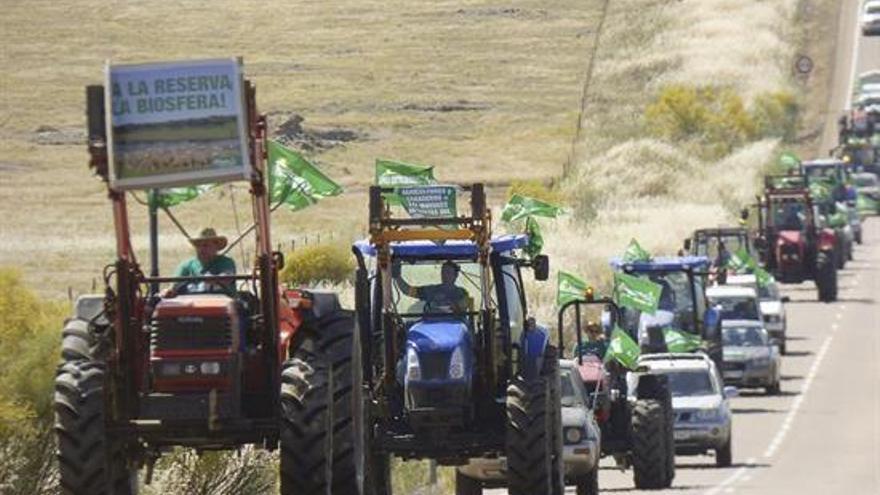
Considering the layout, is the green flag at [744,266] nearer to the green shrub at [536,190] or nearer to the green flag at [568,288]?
the green shrub at [536,190]

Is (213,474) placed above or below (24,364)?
below

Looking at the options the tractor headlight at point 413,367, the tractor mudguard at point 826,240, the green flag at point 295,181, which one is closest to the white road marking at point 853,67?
the tractor mudguard at point 826,240

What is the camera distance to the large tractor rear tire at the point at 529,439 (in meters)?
23.4

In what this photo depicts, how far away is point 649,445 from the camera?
32594 millimetres

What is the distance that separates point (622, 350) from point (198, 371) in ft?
56.1

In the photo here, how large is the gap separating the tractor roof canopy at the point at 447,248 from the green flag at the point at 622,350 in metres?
9.78

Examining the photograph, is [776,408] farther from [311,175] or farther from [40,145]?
[40,145]

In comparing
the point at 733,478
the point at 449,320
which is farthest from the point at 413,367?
the point at 733,478

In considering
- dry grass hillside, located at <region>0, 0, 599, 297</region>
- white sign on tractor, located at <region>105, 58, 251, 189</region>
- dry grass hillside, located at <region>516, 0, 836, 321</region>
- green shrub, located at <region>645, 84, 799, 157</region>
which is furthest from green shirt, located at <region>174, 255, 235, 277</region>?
green shrub, located at <region>645, 84, 799, 157</region>

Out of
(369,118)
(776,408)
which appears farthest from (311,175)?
(369,118)

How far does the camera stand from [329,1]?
116m

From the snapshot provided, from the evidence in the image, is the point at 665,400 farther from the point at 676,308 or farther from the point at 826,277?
the point at 826,277

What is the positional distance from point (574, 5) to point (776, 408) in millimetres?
70492

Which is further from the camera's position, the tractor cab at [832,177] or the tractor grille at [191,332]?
the tractor cab at [832,177]
